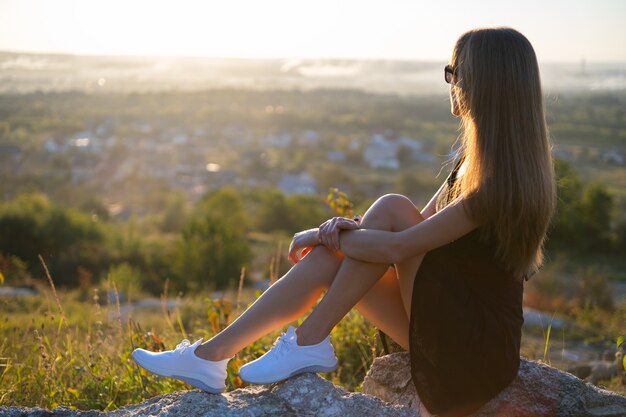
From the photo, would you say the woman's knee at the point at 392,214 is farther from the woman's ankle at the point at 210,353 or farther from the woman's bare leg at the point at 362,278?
the woman's ankle at the point at 210,353

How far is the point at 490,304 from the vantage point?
206 cm

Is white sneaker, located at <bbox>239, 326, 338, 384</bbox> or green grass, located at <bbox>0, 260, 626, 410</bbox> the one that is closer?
white sneaker, located at <bbox>239, 326, 338, 384</bbox>

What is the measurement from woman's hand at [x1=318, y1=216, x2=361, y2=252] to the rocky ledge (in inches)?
17.1

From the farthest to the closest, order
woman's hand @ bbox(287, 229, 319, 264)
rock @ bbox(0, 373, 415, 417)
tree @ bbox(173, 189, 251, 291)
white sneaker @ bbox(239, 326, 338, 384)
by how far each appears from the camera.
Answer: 1. tree @ bbox(173, 189, 251, 291)
2. woman's hand @ bbox(287, 229, 319, 264)
3. white sneaker @ bbox(239, 326, 338, 384)
4. rock @ bbox(0, 373, 415, 417)

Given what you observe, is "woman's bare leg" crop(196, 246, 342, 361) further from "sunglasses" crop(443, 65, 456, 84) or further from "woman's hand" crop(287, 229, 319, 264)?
"sunglasses" crop(443, 65, 456, 84)

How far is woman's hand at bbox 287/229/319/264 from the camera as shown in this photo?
2.25 m

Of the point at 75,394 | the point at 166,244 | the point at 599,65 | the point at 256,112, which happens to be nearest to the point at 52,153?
the point at 166,244

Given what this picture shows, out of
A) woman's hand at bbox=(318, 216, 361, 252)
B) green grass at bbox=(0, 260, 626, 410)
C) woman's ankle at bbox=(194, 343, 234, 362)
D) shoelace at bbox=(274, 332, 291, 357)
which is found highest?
woman's hand at bbox=(318, 216, 361, 252)

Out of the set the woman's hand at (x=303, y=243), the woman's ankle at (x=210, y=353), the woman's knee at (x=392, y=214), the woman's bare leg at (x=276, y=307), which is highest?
the woman's knee at (x=392, y=214)

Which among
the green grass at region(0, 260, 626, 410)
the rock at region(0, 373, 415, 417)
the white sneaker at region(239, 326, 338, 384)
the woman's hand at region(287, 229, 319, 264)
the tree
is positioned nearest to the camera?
the rock at region(0, 373, 415, 417)

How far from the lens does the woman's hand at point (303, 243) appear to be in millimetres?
2249

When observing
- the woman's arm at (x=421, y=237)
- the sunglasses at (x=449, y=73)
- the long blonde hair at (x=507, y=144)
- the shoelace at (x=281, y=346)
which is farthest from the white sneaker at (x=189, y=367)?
the sunglasses at (x=449, y=73)

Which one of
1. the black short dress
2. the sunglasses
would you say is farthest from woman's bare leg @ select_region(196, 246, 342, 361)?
the sunglasses

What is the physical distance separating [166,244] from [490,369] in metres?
17.5
